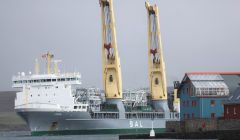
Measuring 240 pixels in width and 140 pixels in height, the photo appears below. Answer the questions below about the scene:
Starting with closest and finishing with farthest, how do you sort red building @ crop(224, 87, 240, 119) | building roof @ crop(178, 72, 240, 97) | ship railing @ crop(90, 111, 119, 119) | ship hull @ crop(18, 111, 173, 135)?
red building @ crop(224, 87, 240, 119) → building roof @ crop(178, 72, 240, 97) → ship hull @ crop(18, 111, 173, 135) → ship railing @ crop(90, 111, 119, 119)

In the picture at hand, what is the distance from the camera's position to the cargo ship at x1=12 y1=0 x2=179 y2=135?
8844 cm

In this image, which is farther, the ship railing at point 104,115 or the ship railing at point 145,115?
the ship railing at point 145,115

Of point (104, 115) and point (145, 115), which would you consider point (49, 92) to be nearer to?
point (104, 115)

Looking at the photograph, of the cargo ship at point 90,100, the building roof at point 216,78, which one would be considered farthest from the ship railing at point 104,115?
the building roof at point 216,78

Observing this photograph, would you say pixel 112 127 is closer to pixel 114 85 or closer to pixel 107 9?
pixel 114 85

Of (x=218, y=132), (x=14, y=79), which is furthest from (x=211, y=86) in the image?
(x=14, y=79)

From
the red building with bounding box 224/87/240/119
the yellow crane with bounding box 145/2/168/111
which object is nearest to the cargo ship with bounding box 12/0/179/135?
the yellow crane with bounding box 145/2/168/111

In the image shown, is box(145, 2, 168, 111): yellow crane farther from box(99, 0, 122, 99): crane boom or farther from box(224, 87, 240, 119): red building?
box(224, 87, 240, 119): red building

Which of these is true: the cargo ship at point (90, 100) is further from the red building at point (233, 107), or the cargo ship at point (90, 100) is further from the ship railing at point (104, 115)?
the red building at point (233, 107)

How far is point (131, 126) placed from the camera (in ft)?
311

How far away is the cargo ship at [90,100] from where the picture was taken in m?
88.4

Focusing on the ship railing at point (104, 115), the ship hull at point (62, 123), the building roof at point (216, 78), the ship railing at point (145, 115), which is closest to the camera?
the building roof at point (216, 78)

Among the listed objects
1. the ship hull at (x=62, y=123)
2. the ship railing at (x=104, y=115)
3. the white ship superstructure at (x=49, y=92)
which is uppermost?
the white ship superstructure at (x=49, y=92)

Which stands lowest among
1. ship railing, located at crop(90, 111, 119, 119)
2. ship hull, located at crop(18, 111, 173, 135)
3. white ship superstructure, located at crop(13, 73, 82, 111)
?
ship hull, located at crop(18, 111, 173, 135)
